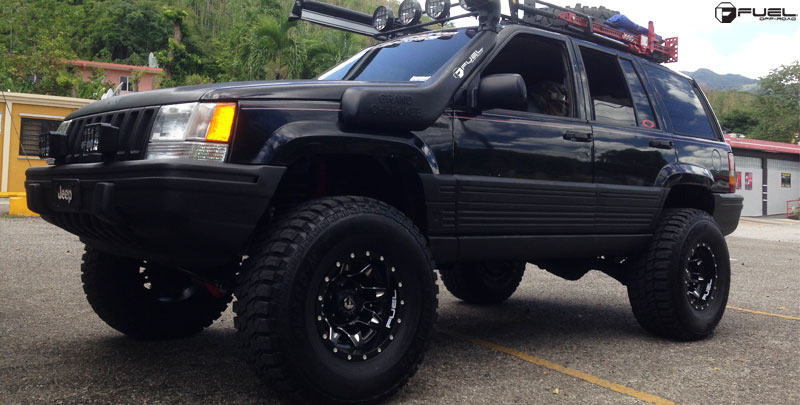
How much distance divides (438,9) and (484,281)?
2.47m

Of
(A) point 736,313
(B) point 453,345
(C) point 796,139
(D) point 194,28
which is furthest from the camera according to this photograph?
(D) point 194,28

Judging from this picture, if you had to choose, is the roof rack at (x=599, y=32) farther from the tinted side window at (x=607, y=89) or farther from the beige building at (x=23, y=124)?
the beige building at (x=23, y=124)

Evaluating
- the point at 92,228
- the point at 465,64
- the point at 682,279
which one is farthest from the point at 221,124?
the point at 682,279

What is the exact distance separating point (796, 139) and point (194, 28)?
1872 inches

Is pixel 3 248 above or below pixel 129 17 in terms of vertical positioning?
below

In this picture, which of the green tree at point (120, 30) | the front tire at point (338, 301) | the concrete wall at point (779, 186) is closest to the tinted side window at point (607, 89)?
the front tire at point (338, 301)

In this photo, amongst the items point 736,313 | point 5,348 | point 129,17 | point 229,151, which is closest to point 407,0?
point 229,151

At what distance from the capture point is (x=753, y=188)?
29.4 metres

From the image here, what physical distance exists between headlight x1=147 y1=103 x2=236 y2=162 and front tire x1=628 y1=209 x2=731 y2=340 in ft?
9.90

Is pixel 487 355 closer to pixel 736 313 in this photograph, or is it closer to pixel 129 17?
pixel 736 313

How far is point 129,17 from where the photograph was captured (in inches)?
1997

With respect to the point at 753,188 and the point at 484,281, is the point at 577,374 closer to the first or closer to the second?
the point at 484,281

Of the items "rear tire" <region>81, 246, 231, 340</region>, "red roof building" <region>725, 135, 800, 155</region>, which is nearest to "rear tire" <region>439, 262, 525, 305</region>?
"rear tire" <region>81, 246, 231, 340</region>

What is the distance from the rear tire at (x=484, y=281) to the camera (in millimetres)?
5473
